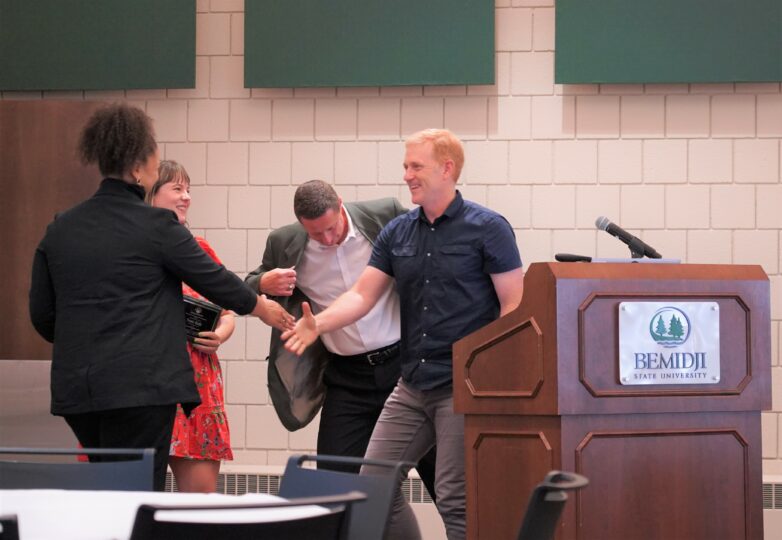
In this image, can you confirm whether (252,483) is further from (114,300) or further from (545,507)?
(545,507)

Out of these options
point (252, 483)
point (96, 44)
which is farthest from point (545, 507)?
point (96, 44)

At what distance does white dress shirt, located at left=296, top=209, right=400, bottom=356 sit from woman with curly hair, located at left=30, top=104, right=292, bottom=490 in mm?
1181

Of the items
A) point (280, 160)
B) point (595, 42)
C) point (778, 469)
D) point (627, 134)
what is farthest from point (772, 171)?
point (280, 160)

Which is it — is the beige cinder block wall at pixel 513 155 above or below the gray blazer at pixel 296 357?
above

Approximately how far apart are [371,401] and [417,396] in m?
0.52

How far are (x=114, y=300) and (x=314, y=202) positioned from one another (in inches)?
48.4

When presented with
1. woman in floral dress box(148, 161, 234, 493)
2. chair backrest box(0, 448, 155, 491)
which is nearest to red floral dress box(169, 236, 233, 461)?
woman in floral dress box(148, 161, 234, 493)

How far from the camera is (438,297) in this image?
12.1 feet

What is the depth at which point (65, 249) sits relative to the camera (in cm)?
307

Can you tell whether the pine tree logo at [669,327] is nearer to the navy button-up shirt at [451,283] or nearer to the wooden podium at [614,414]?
the wooden podium at [614,414]

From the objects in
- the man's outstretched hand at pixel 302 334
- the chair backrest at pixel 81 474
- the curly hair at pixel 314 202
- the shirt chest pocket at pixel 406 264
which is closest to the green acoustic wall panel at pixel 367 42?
the curly hair at pixel 314 202

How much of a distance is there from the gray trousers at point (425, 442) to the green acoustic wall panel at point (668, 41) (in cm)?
230

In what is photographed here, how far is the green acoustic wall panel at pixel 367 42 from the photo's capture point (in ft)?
18.0

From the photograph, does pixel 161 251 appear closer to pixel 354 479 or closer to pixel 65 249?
pixel 65 249
